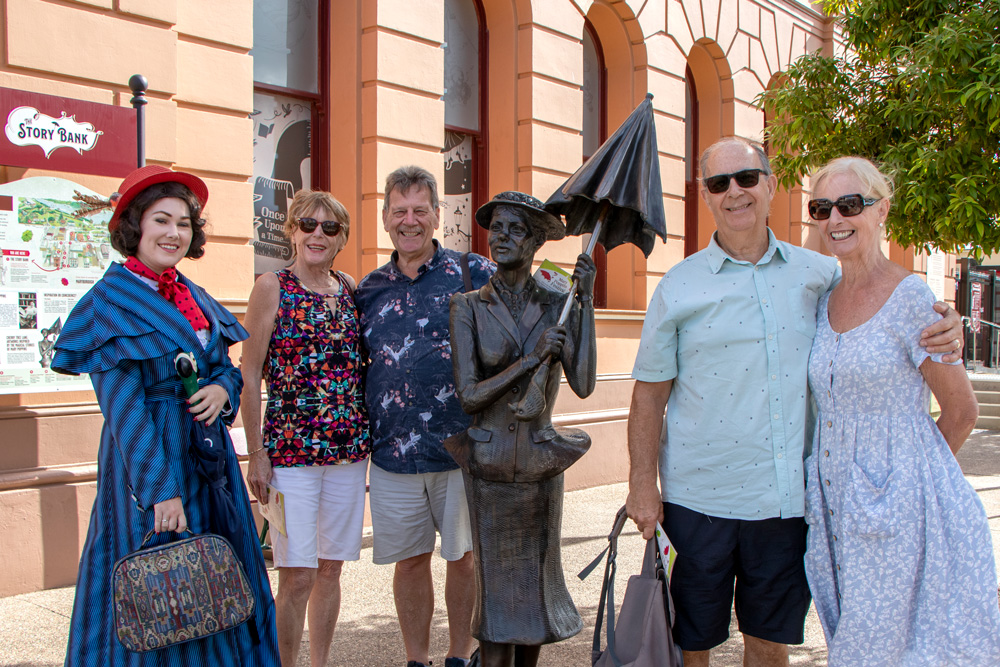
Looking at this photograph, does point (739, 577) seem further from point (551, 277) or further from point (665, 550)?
point (551, 277)

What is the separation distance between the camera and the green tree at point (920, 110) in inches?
172

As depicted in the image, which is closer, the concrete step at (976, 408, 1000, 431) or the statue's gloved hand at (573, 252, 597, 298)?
the statue's gloved hand at (573, 252, 597, 298)

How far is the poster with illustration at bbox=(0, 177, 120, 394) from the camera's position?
4.57 m

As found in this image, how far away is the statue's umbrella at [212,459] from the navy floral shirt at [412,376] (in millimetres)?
795

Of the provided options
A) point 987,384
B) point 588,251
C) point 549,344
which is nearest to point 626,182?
point 588,251

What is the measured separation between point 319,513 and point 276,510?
0.22 m

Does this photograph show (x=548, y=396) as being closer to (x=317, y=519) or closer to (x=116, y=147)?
(x=317, y=519)

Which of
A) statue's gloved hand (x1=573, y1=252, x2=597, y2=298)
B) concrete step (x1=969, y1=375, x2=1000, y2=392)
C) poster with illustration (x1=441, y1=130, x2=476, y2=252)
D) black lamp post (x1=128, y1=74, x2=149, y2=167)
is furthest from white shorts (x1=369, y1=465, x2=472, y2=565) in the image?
concrete step (x1=969, y1=375, x2=1000, y2=392)

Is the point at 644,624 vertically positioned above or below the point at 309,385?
Answer: below

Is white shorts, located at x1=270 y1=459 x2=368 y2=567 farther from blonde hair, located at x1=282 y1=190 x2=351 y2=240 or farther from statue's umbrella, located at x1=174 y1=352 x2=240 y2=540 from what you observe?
blonde hair, located at x1=282 y1=190 x2=351 y2=240

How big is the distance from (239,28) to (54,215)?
195cm

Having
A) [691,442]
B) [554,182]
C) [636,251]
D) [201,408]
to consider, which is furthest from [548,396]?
[636,251]

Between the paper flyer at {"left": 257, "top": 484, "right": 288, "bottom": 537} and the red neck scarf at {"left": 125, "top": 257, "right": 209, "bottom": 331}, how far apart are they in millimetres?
846

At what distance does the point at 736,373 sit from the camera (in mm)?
2760
